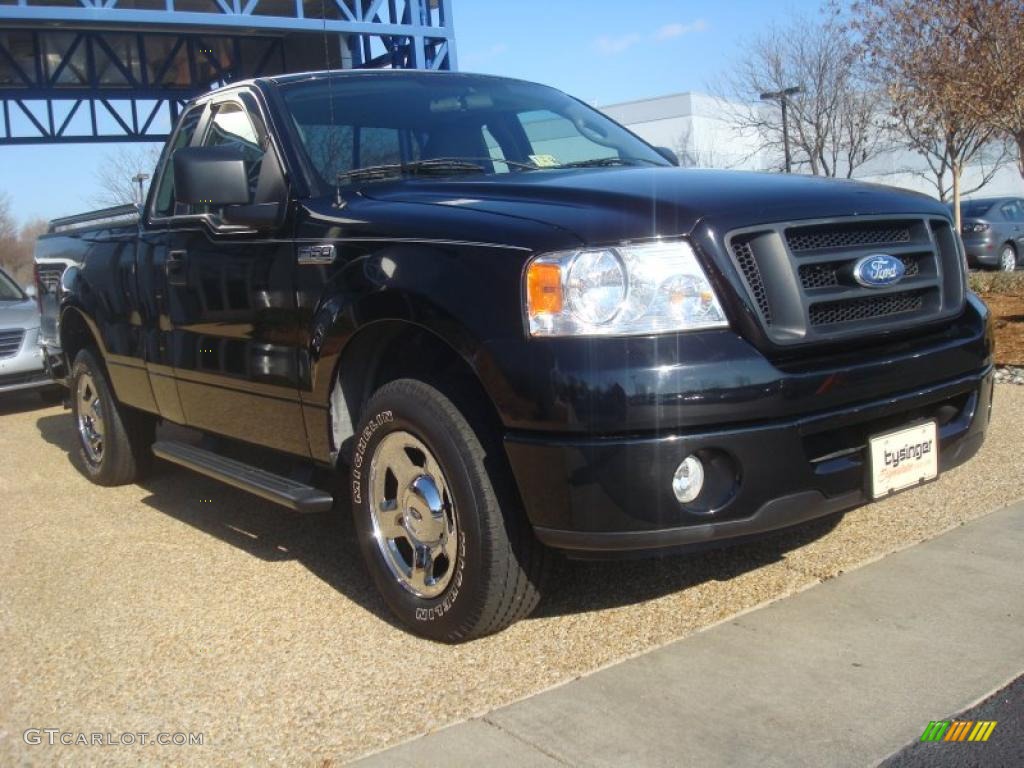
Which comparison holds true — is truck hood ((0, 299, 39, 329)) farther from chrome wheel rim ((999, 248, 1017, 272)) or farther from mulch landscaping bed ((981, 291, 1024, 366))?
chrome wheel rim ((999, 248, 1017, 272))

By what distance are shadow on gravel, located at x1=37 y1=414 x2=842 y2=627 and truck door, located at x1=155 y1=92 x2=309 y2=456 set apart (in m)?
0.32

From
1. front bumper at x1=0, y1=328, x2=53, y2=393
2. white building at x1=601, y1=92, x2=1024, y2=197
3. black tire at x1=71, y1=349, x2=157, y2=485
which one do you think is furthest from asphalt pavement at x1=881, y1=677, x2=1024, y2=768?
white building at x1=601, y1=92, x2=1024, y2=197

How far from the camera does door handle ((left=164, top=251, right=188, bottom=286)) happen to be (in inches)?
184

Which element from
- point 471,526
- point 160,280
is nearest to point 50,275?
point 160,280

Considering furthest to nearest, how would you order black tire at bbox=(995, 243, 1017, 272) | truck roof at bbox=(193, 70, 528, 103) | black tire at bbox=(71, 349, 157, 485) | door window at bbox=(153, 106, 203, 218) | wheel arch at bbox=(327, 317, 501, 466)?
black tire at bbox=(995, 243, 1017, 272)
black tire at bbox=(71, 349, 157, 485)
door window at bbox=(153, 106, 203, 218)
truck roof at bbox=(193, 70, 528, 103)
wheel arch at bbox=(327, 317, 501, 466)

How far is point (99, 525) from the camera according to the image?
5.36m

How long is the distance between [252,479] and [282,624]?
26.5 inches

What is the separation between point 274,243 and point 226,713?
68.0 inches

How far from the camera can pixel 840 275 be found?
328 centimetres

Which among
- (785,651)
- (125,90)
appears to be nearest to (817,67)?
(125,90)

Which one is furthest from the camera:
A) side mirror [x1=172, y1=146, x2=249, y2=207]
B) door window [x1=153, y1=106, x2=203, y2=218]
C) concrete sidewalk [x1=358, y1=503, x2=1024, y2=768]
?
door window [x1=153, y1=106, x2=203, y2=218]

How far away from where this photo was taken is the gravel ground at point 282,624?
10.1ft

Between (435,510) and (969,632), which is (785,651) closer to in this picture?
(969,632)

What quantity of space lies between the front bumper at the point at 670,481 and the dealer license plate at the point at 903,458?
10 centimetres
